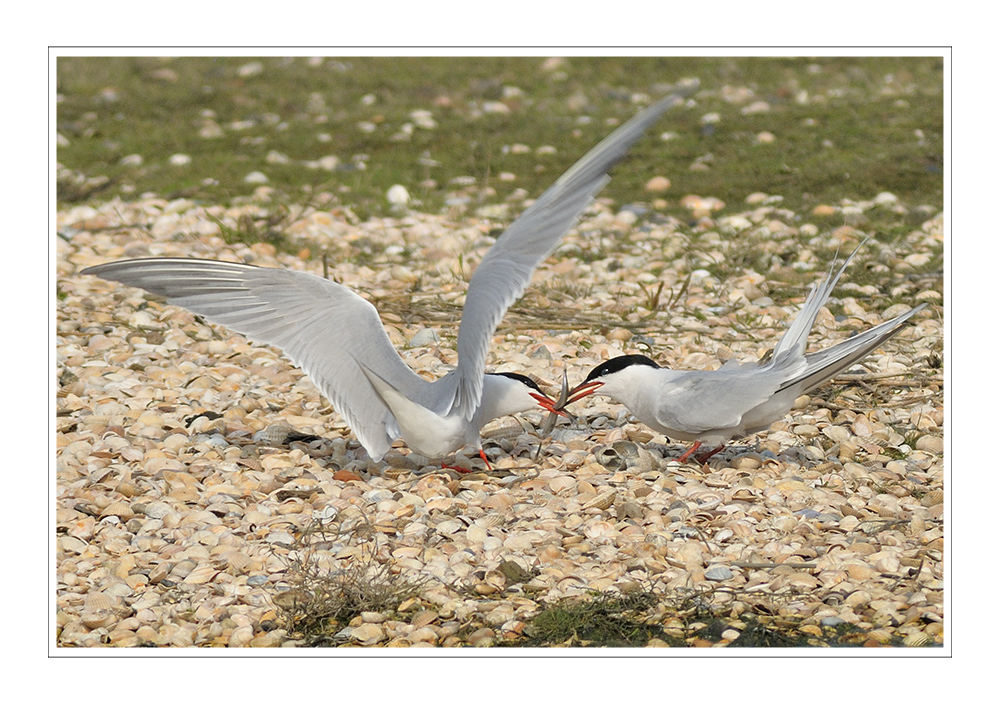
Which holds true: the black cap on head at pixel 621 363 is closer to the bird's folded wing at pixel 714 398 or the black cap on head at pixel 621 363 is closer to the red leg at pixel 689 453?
the bird's folded wing at pixel 714 398

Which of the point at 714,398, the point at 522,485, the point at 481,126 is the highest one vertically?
the point at 481,126

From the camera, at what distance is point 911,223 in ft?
20.9

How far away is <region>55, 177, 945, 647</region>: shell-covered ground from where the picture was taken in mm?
3178

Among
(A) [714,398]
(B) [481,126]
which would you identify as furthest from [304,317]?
(B) [481,126]

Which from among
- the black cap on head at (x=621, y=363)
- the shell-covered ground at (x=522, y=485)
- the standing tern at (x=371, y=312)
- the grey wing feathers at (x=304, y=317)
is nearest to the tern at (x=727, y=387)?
Answer: the black cap on head at (x=621, y=363)

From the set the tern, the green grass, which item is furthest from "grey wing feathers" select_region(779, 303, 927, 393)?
the green grass

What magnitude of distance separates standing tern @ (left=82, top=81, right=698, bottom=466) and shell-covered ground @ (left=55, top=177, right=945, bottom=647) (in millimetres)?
261

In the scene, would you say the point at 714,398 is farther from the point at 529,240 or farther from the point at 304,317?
the point at 304,317

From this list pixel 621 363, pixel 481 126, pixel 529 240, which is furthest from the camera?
pixel 481 126

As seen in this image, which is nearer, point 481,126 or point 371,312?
point 371,312

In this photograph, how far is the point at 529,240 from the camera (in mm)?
3758

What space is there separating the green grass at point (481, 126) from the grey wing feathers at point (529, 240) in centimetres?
302

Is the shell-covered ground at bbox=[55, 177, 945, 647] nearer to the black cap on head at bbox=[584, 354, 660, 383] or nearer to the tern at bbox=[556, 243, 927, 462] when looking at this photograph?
the tern at bbox=[556, 243, 927, 462]

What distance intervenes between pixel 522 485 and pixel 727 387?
29.7 inches
